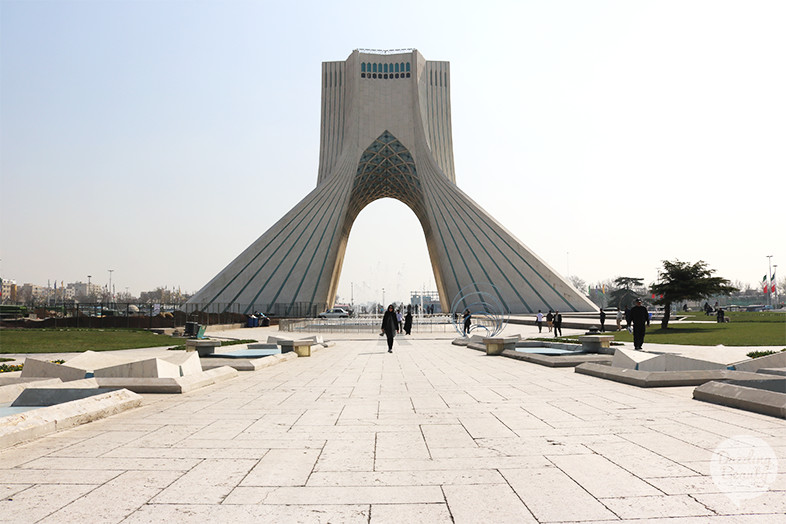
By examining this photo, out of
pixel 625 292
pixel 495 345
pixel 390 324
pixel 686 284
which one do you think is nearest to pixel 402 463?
pixel 495 345

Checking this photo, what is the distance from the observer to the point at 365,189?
152 feet

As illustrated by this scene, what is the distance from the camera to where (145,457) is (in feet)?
11.4

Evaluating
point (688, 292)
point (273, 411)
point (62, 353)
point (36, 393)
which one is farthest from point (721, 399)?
point (688, 292)

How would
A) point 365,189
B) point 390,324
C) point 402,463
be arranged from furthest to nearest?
1. point 365,189
2. point 390,324
3. point 402,463

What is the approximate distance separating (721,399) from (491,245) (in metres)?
29.0

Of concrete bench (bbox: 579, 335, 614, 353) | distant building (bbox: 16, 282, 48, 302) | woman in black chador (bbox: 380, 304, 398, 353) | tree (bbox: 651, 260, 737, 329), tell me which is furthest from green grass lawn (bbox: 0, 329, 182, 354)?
distant building (bbox: 16, 282, 48, 302)

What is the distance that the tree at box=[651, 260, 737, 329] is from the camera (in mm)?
21891

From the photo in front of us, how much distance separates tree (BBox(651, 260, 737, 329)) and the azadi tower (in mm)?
9670

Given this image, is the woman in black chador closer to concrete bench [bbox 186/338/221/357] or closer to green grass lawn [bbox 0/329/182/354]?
concrete bench [bbox 186/338/221/357]

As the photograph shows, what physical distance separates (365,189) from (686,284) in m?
28.8

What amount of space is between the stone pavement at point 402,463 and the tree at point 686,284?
1822cm

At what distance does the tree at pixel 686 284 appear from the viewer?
21891mm

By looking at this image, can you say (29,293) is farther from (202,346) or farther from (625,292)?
(202,346)
